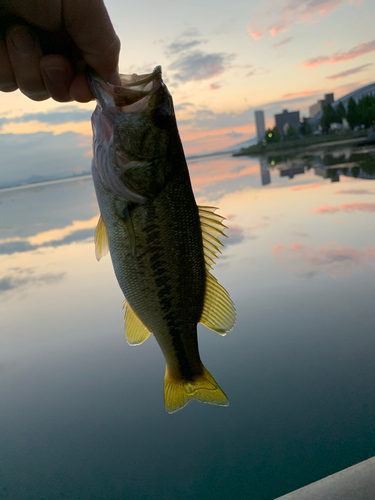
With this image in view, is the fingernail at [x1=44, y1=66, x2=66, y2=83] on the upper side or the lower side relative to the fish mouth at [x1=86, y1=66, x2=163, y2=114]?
upper

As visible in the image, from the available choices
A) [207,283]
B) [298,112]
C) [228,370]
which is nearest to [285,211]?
[228,370]

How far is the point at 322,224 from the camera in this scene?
7.91 meters

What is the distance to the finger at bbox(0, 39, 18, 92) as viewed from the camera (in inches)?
58.9

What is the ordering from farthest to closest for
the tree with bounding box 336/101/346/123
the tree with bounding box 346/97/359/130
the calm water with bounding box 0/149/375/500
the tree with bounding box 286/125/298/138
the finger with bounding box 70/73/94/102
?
the tree with bounding box 286/125/298/138 < the tree with bounding box 336/101/346/123 < the tree with bounding box 346/97/359/130 < the calm water with bounding box 0/149/375/500 < the finger with bounding box 70/73/94/102

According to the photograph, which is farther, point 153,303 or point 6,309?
point 6,309

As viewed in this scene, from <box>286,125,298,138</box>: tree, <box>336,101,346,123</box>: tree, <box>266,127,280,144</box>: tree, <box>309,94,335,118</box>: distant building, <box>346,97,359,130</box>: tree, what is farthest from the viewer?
<box>309,94,335,118</box>: distant building

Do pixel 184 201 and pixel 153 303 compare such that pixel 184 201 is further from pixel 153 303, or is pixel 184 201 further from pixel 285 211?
pixel 285 211

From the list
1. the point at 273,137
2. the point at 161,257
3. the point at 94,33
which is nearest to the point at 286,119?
the point at 273,137

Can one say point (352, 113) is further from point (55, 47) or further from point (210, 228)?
point (55, 47)

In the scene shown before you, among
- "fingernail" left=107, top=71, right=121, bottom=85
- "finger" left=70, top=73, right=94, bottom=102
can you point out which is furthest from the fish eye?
"finger" left=70, top=73, right=94, bottom=102

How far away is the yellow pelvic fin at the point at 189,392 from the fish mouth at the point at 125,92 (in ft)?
4.04

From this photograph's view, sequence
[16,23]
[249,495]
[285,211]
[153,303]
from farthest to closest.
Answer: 1. [285,211]
2. [249,495]
3. [153,303]
4. [16,23]

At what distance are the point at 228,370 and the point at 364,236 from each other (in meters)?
4.44

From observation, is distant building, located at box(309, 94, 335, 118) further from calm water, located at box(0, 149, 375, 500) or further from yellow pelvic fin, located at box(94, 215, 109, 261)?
yellow pelvic fin, located at box(94, 215, 109, 261)
